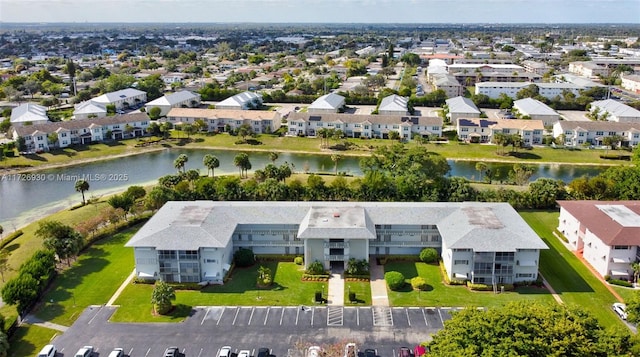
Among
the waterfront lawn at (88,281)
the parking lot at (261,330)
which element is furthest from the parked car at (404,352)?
the waterfront lawn at (88,281)

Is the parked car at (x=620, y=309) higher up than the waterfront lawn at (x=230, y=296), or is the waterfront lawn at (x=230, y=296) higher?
the waterfront lawn at (x=230, y=296)

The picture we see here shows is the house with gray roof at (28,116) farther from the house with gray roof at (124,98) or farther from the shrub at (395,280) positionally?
the shrub at (395,280)

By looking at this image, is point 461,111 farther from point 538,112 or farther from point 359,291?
point 359,291

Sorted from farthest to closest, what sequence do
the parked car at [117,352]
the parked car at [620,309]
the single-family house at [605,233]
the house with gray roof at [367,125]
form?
1. the house with gray roof at [367,125]
2. the single-family house at [605,233]
3. the parked car at [620,309]
4. the parked car at [117,352]

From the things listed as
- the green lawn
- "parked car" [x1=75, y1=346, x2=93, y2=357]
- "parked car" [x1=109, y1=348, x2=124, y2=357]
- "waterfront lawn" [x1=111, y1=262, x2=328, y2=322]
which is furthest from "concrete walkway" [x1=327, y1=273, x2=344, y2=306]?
"parked car" [x1=75, y1=346, x2=93, y2=357]

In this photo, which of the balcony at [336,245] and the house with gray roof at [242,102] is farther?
the house with gray roof at [242,102]

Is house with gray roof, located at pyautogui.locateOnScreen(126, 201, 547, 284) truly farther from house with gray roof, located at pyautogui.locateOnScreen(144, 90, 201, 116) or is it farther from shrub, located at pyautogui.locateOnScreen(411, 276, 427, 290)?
house with gray roof, located at pyautogui.locateOnScreen(144, 90, 201, 116)
